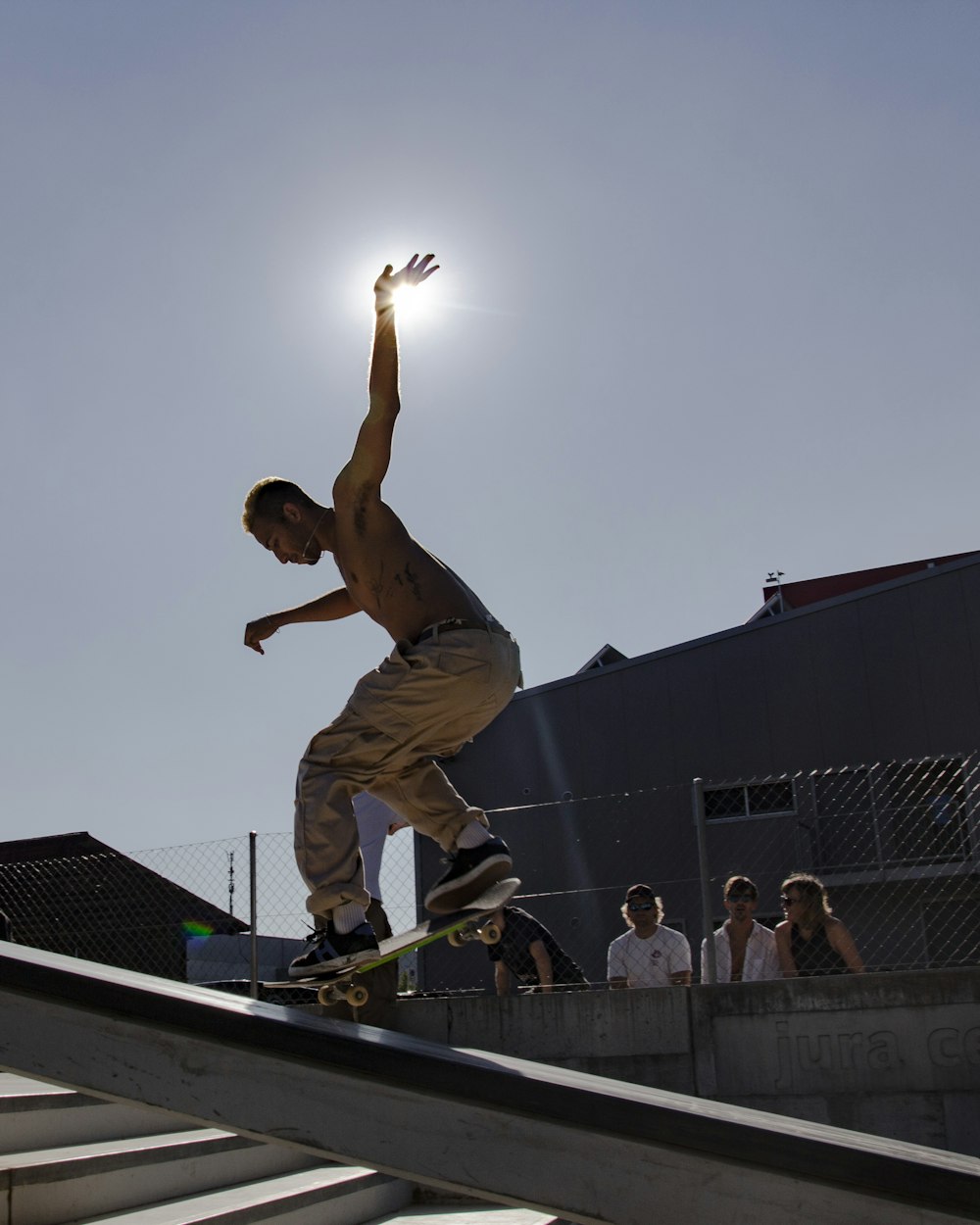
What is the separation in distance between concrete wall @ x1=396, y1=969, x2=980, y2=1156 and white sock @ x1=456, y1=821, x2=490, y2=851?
2.73 m

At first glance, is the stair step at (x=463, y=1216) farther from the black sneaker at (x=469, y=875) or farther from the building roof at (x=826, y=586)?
the building roof at (x=826, y=586)

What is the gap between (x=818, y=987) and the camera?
246 inches

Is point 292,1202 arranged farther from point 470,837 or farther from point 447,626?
point 447,626

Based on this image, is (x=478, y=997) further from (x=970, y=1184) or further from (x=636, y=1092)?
(x=970, y=1184)

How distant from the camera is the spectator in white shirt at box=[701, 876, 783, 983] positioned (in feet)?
22.5

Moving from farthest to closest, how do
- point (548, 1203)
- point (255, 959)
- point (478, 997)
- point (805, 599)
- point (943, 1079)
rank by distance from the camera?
point (805, 599), point (255, 959), point (478, 997), point (943, 1079), point (548, 1203)

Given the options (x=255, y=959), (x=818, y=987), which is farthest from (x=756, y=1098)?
(x=255, y=959)

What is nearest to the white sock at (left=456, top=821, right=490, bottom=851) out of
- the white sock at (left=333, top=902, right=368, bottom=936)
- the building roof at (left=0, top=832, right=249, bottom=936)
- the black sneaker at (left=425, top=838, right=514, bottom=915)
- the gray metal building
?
the black sneaker at (left=425, top=838, right=514, bottom=915)

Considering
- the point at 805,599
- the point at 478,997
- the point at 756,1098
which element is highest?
the point at 805,599

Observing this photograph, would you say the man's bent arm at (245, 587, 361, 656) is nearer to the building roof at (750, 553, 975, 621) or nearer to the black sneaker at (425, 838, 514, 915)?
the black sneaker at (425, 838, 514, 915)

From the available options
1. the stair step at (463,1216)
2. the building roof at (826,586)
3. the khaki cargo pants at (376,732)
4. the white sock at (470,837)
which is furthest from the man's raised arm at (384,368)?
the building roof at (826,586)

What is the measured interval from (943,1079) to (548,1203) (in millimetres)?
4331

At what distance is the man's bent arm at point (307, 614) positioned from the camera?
15.6 ft

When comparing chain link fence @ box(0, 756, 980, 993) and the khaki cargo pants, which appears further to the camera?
chain link fence @ box(0, 756, 980, 993)
